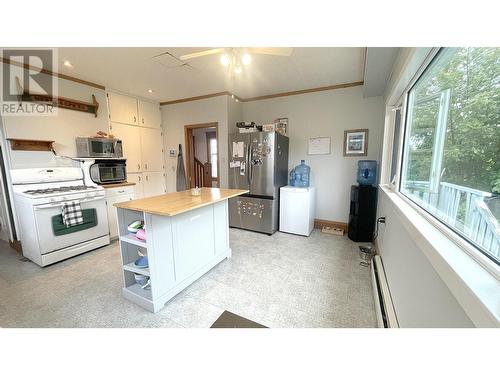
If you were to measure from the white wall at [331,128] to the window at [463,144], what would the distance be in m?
1.70

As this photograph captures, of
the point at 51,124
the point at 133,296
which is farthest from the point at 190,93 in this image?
the point at 133,296

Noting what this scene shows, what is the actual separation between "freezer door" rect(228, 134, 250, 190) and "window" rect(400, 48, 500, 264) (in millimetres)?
2347

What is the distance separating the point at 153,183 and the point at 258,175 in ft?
7.96

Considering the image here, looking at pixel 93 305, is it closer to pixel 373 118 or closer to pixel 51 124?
pixel 51 124

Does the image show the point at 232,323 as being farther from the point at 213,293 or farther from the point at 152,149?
the point at 152,149

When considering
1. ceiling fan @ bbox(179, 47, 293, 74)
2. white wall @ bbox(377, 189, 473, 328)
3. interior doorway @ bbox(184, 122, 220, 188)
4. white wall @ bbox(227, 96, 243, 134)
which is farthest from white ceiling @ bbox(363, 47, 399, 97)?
interior doorway @ bbox(184, 122, 220, 188)

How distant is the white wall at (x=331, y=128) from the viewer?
3229 millimetres

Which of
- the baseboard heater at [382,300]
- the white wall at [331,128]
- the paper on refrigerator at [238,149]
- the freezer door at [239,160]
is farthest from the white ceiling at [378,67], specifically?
the baseboard heater at [382,300]

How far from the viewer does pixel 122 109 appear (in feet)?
11.9

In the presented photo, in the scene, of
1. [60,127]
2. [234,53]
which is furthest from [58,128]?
[234,53]

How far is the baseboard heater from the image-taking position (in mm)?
1360

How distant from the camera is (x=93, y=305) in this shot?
1.70 m

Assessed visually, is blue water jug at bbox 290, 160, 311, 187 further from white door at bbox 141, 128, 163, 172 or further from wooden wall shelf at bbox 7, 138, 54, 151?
wooden wall shelf at bbox 7, 138, 54, 151
